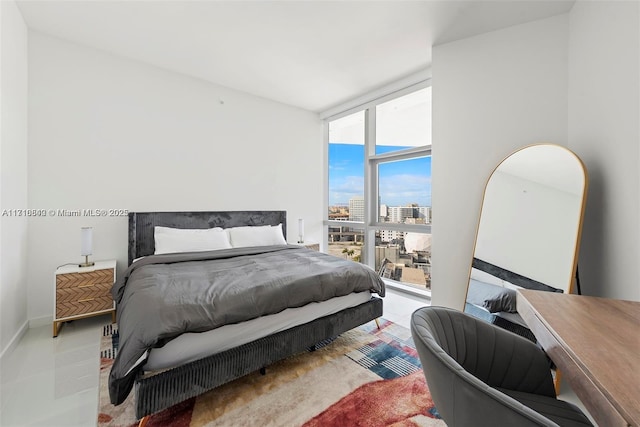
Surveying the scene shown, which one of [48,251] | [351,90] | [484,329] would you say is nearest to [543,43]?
[351,90]

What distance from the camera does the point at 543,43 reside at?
7.32ft

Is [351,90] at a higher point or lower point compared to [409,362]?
higher

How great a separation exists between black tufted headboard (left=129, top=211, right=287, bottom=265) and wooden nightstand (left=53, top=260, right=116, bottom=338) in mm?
415

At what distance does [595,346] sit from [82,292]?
3456 mm

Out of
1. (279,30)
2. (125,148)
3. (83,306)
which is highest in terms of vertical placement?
(279,30)

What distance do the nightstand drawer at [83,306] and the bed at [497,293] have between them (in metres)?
3.39

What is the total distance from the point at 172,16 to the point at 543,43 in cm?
319

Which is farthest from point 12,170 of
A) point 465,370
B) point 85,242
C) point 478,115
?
point 478,115

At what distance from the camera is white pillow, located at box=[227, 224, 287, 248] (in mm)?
3379

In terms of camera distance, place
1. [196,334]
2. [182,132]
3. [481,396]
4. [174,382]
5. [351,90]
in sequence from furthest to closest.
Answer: [351,90], [182,132], [196,334], [174,382], [481,396]

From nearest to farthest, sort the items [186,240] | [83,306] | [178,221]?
[83,306]
[186,240]
[178,221]

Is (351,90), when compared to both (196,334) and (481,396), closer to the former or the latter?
(196,334)

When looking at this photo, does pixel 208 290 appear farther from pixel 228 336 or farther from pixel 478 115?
pixel 478 115

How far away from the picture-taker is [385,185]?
13.3 feet
